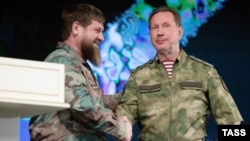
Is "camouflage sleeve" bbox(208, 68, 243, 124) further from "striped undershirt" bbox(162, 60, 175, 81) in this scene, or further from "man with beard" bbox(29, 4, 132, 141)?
"man with beard" bbox(29, 4, 132, 141)

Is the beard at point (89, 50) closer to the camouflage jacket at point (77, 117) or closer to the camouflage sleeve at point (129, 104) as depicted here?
the camouflage jacket at point (77, 117)

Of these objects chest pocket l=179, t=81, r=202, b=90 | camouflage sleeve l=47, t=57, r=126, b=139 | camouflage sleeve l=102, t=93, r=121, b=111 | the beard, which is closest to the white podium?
Answer: camouflage sleeve l=47, t=57, r=126, b=139

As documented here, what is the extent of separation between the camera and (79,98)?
Result: 2.21m

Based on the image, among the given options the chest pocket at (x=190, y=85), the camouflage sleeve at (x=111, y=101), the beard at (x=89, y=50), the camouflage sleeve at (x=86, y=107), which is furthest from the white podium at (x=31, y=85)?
the chest pocket at (x=190, y=85)

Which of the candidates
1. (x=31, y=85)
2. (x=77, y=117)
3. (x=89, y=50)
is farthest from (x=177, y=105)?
(x=31, y=85)

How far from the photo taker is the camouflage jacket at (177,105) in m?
2.66

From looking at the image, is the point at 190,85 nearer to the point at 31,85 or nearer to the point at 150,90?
the point at 150,90

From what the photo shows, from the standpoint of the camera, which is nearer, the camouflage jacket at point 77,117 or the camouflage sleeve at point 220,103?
the camouflage jacket at point 77,117

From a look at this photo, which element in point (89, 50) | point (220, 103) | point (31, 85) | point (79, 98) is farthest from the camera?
point (220, 103)

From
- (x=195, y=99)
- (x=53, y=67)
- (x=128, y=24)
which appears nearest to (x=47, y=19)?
(x=128, y=24)

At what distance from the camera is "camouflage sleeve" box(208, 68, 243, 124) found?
267 centimetres

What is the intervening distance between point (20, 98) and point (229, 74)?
8.68ft

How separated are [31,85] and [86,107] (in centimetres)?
66

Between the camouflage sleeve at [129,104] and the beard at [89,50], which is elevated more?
the beard at [89,50]
